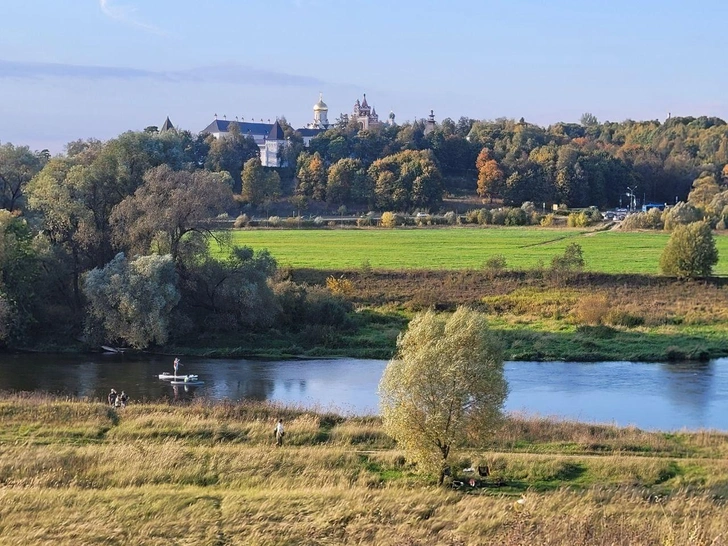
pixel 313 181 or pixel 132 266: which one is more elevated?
pixel 313 181

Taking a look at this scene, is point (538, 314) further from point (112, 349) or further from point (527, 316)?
point (112, 349)

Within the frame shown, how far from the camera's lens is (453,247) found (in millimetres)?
69375

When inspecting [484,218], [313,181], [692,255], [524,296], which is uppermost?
[313,181]

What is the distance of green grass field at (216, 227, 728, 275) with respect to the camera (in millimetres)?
57644

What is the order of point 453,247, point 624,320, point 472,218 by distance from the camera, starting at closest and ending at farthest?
point 624,320 → point 453,247 → point 472,218

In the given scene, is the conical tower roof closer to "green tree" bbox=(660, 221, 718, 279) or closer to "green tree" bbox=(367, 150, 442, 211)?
"green tree" bbox=(367, 150, 442, 211)

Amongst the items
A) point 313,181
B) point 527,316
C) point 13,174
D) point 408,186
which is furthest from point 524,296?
point 313,181

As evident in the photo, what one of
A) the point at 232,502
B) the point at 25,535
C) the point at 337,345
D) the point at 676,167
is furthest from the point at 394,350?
the point at 676,167

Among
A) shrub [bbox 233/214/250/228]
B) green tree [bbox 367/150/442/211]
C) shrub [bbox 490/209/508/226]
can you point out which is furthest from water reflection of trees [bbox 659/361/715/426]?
green tree [bbox 367/150/442/211]

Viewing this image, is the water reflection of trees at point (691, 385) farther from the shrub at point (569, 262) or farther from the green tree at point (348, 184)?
the green tree at point (348, 184)

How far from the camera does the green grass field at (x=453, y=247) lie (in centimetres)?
5764

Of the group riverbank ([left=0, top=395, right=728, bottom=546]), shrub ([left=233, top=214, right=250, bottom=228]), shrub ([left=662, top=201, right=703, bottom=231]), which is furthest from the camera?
shrub ([left=233, top=214, right=250, bottom=228])

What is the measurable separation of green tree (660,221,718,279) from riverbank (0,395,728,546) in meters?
29.1

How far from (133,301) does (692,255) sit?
32120 mm
